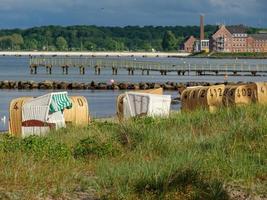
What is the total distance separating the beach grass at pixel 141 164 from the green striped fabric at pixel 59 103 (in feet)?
25.4

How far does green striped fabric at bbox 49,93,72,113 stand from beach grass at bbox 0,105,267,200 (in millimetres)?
7743

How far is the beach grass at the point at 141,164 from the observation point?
8.99 metres

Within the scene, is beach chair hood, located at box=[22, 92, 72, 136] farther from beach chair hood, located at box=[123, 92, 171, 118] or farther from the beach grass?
the beach grass

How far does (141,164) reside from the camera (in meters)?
10.1

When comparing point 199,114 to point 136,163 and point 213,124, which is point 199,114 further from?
point 136,163

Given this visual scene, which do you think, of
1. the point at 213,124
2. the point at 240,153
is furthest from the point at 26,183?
the point at 213,124

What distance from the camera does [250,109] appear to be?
53.4 ft

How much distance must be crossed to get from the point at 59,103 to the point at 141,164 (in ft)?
40.3

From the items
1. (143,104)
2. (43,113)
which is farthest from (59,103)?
(143,104)

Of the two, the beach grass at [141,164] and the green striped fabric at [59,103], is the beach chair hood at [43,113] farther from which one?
the beach grass at [141,164]

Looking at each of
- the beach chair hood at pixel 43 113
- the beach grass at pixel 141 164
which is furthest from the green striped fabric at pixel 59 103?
the beach grass at pixel 141 164

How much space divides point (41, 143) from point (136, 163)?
218cm

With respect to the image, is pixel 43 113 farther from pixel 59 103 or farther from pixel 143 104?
pixel 143 104

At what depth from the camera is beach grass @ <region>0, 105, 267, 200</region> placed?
899 cm
